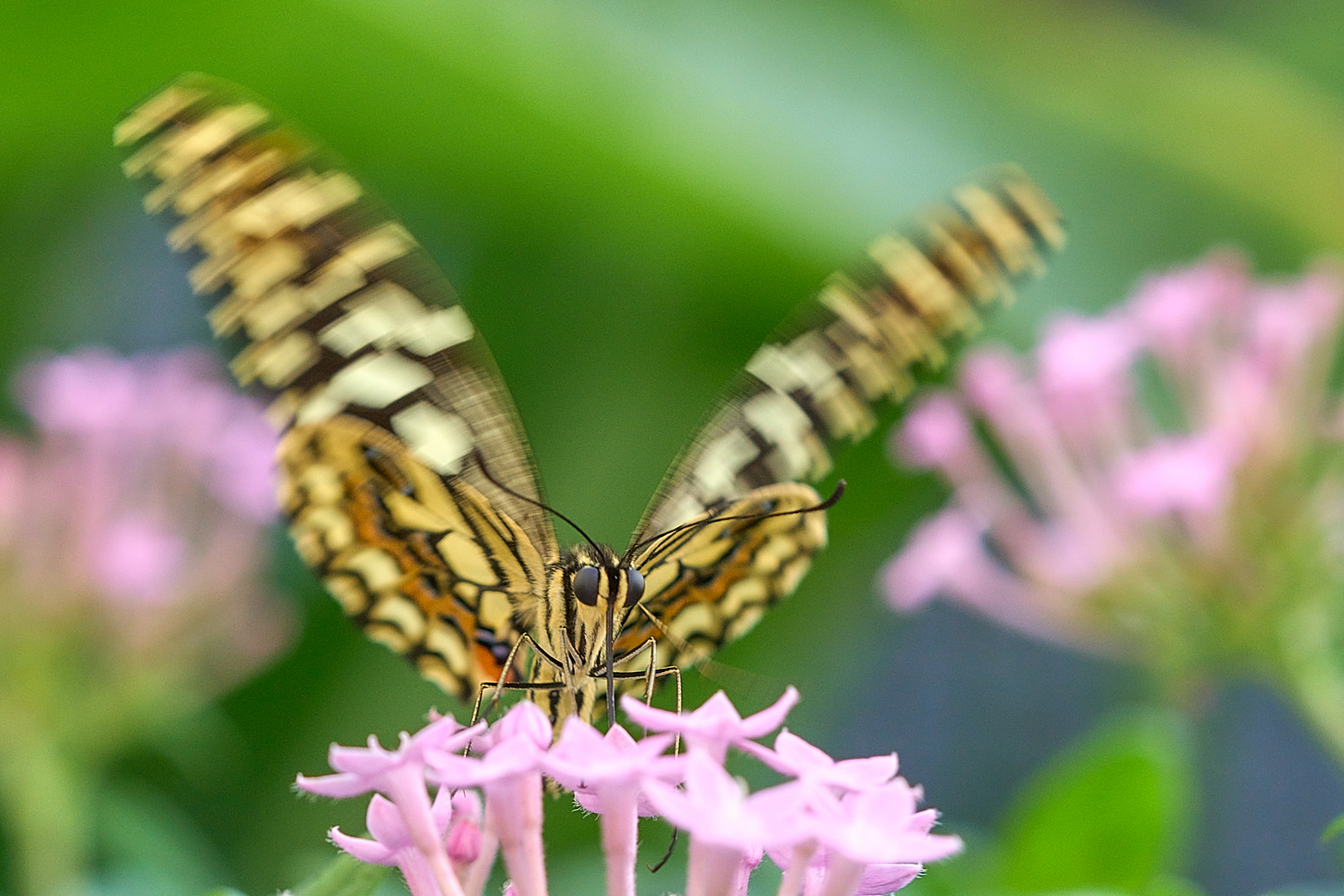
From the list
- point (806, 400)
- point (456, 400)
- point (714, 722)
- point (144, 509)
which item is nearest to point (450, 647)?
point (456, 400)

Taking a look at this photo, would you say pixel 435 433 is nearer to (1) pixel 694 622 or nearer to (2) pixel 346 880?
(1) pixel 694 622

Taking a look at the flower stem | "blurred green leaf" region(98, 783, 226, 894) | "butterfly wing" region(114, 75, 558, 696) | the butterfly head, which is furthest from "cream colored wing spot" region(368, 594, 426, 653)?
the flower stem

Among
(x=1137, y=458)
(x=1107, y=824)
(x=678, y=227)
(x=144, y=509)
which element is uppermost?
(x=678, y=227)

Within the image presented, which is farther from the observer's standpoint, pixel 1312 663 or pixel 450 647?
pixel 1312 663

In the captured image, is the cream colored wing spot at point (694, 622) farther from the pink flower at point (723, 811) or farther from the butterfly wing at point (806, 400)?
the pink flower at point (723, 811)

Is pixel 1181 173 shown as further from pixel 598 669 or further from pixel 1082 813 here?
pixel 598 669

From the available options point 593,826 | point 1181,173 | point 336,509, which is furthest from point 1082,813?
point 1181,173

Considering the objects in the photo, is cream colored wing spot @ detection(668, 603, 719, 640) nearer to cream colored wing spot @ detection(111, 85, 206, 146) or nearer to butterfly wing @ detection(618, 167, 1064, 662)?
butterfly wing @ detection(618, 167, 1064, 662)
